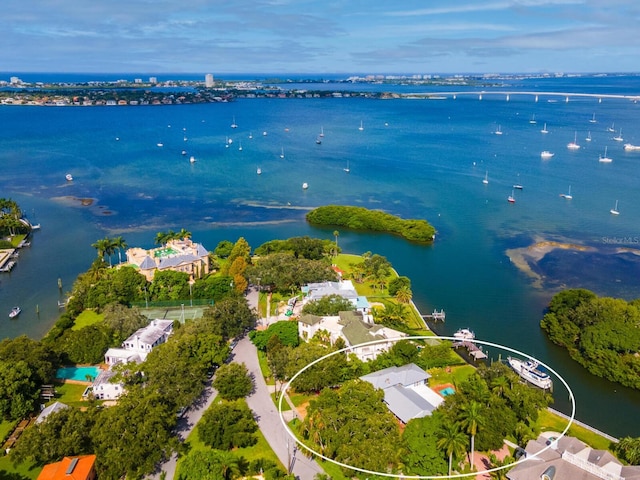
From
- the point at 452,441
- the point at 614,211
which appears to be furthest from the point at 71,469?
the point at 614,211

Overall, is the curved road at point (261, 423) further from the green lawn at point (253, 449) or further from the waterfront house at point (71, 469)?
the waterfront house at point (71, 469)

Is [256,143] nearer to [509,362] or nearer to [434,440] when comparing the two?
[509,362]

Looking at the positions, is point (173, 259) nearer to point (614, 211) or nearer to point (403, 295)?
point (403, 295)

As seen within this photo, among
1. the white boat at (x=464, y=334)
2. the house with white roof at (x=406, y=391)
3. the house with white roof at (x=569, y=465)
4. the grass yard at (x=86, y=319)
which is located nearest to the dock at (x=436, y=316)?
the white boat at (x=464, y=334)

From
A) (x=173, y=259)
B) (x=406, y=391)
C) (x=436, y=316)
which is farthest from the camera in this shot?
(x=173, y=259)

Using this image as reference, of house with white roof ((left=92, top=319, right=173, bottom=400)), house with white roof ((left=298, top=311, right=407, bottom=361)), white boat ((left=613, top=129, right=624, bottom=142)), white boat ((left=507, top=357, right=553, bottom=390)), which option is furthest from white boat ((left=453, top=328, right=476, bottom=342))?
white boat ((left=613, top=129, right=624, bottom=142))
